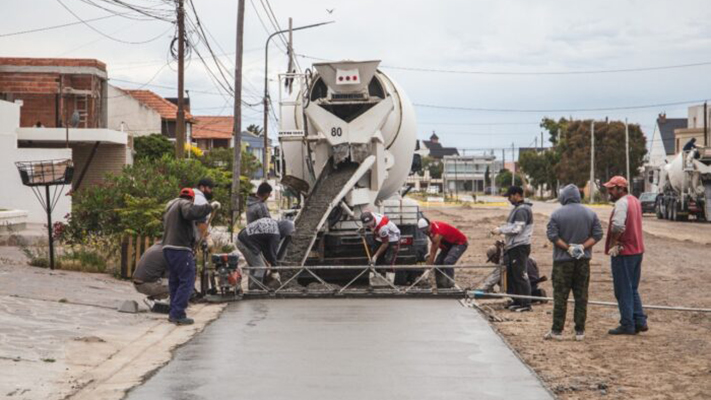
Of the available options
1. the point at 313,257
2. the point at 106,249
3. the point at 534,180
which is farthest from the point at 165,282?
the point at 534,180

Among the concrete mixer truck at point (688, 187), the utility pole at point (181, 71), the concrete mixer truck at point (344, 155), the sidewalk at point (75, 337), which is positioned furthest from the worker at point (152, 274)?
the concrete mixer truck at point (688, 187)

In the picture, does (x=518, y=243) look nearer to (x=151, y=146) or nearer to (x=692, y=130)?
(x=151, y=146)

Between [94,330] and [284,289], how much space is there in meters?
5.68

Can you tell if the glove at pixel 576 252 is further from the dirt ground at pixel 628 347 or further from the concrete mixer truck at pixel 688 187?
the concrete mixer truck at pixel 688 187

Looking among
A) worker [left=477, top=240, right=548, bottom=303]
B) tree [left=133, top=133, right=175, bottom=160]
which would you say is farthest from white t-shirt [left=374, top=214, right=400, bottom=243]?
tree [left=133, top=133, right=175, bottom=160]

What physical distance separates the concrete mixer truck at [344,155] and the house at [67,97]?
97.0 ft

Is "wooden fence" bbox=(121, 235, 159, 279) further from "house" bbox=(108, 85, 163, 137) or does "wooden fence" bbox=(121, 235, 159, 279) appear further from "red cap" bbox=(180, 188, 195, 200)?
"house" bbox=(108, 85, 163, 137)

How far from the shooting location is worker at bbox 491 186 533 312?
1536cm

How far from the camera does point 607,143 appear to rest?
95375 mm

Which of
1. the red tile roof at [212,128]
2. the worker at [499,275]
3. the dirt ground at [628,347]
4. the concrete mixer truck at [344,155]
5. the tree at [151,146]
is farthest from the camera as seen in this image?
the red tile roof at [212,128]

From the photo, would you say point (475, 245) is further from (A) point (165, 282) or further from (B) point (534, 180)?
(B) point (534, 180)

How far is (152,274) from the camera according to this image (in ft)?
48.3

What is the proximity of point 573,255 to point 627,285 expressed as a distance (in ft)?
2.78

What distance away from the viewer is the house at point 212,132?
97250 mm
